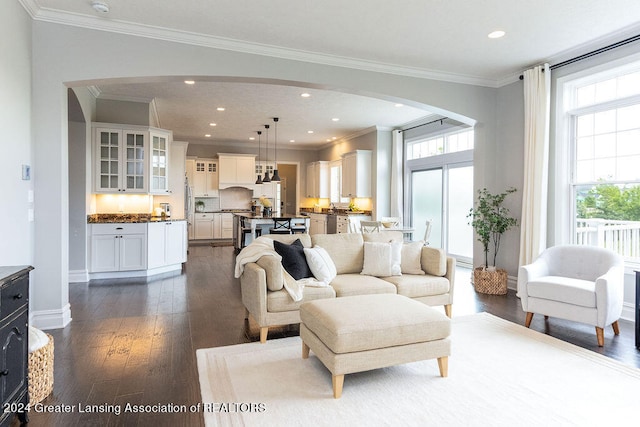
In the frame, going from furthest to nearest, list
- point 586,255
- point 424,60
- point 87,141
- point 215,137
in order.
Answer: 1. point 215,137
2. point 87,141
3. point 424,60
4. point 586,255

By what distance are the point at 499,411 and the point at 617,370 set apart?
4.11 feet

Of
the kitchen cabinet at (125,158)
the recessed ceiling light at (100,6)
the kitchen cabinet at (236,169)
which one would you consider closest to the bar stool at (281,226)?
the kitchen cabinet at (125,158)

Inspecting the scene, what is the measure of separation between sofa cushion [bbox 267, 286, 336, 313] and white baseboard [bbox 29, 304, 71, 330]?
6.97 feet

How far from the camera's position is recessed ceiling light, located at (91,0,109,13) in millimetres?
3369

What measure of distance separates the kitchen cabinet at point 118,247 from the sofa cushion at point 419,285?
13.3 ft

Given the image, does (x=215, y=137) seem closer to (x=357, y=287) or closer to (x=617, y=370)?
(x=357, y=287)

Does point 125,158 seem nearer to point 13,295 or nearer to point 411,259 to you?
point 13,295

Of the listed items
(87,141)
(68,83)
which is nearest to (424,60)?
(68,83)

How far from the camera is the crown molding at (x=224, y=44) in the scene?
3605 mm

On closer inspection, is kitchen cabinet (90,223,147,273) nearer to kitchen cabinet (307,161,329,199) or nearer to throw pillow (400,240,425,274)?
throw pillow (400,240,425,274)

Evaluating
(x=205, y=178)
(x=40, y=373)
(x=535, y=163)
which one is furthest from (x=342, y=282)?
(x=205, y=178)

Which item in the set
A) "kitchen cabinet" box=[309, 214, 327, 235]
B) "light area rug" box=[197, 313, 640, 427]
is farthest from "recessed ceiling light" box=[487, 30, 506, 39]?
"kitchen cabinet" box=[309, 214, 327, 235]

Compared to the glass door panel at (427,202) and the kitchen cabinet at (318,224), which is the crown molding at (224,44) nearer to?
the glass door panel at (427,202)

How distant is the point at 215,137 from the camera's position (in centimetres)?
1048
